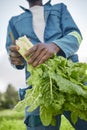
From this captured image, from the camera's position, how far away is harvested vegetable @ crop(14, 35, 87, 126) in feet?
6.26

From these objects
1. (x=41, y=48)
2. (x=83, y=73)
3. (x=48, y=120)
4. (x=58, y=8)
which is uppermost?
(x=58, y=8)

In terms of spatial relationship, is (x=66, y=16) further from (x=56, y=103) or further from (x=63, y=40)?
(x=56, y=103)

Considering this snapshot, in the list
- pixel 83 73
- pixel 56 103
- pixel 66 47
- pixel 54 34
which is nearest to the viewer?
pixel 56 103

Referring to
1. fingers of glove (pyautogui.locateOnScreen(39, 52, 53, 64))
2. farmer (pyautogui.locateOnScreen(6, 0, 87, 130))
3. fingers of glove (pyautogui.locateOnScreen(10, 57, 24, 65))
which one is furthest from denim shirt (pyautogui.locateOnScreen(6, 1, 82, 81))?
fingers of glove (pyautogui.locateOnScreen(39, 52, 53, 64))

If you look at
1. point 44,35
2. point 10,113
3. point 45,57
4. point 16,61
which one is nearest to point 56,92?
point 45,57

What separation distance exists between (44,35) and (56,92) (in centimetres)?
66

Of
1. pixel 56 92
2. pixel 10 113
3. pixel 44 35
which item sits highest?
pixel 44 35

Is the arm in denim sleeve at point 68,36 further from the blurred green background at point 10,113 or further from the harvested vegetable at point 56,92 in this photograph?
the blurred green background at point 10,113

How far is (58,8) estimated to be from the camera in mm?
2637

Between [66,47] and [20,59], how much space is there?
0.88 ft

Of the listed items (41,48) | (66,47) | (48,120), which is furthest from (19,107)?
(66,47)

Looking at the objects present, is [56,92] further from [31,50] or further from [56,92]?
[31,50]

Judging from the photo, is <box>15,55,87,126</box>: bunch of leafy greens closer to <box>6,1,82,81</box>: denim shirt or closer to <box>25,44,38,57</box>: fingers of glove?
<box>25,44,38,57</box>: fingers of glove

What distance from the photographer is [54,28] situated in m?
2.54
